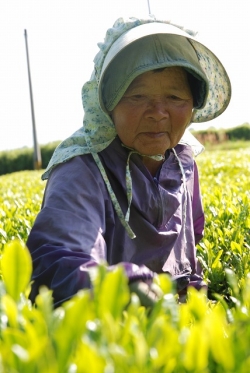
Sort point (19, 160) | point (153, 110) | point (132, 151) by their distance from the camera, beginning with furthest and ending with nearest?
1. point (19, 160)
2. point (132, 151)
3. point (153, 110)

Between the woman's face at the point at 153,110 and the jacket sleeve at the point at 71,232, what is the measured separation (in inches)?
8.5

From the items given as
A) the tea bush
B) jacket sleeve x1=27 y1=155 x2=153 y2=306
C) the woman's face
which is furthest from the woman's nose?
the tea bush

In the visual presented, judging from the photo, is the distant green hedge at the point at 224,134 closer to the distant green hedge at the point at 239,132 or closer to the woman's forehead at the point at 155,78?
the distant green hedge at the point at 239,132

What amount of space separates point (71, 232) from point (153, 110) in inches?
26.2

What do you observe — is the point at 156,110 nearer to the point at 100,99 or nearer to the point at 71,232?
the point at 100,99

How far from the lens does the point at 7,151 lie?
37.5m

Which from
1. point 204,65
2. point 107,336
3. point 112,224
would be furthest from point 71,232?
point 204,65

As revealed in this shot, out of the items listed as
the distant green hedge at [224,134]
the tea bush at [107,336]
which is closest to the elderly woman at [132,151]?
the tea bush at [107,336]

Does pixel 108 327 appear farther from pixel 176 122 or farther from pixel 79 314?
pixel 176 122

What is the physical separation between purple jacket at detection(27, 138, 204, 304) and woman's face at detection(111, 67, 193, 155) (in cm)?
12

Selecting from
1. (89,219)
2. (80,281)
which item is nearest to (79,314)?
(80,281)

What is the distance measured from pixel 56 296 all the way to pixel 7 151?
36683 mm

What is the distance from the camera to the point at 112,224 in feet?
7.45

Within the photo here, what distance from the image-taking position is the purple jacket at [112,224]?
5.66 ft
